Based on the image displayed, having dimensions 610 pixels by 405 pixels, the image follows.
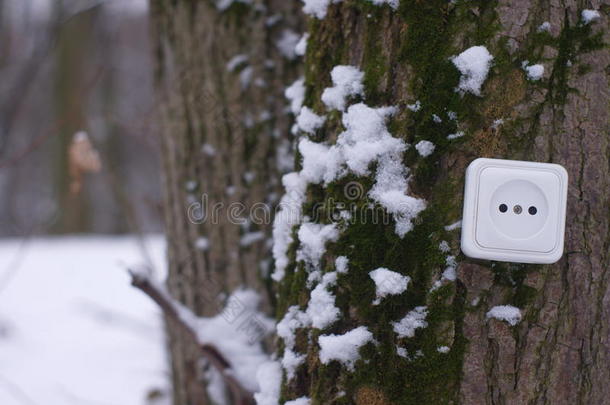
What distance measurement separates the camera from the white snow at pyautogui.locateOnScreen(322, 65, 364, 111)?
3.10ft

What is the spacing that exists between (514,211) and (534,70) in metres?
0.24

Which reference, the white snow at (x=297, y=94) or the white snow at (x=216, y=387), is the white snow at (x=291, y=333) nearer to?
the white snow at (x=297, y=94)

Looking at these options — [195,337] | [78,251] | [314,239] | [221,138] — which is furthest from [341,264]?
[78,251]

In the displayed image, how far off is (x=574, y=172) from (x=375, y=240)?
360mm

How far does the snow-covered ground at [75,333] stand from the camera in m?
3.54

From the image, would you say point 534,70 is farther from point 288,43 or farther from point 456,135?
point 288,43

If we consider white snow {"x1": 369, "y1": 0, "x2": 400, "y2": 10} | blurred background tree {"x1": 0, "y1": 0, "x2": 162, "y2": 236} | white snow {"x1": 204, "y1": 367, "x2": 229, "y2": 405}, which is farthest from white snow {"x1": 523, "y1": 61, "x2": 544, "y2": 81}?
blurred background tree {"x1": 0, "y1": 0, "x2": 162, "y2": 236}

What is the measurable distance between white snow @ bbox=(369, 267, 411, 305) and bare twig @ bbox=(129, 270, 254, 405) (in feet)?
2.01

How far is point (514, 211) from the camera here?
0.82m

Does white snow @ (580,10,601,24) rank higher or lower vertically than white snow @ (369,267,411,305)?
higher

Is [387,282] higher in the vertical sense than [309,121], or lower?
lower

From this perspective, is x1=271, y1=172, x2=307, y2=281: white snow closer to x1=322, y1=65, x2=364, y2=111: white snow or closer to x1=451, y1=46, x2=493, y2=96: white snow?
x1=322, y1=65, x2=364, y2=111: white snow

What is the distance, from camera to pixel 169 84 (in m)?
1.72

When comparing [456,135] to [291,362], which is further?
[291,362]
